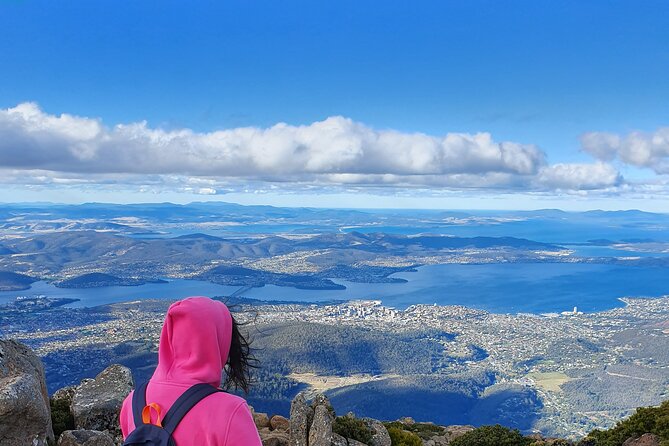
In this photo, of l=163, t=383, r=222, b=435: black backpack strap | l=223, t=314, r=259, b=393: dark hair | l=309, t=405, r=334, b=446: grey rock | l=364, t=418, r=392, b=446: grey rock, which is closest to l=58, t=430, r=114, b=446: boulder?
l=309, t=405, r=334, b=446: grey rock

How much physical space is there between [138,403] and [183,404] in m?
0.39

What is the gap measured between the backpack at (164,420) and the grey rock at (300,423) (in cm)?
1018

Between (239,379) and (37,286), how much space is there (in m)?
201

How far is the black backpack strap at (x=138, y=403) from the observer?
3.09 m

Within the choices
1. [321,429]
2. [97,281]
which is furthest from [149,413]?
[97,281]

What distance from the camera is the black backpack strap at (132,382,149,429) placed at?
3092 millimetres

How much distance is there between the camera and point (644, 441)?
13.1 metres

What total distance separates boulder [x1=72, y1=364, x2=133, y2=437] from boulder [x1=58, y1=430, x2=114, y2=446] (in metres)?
0.74

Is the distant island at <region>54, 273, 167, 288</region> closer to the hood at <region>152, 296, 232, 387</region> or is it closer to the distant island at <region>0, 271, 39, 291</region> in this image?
the distant island at <region>0, 271, 39, 291</region>

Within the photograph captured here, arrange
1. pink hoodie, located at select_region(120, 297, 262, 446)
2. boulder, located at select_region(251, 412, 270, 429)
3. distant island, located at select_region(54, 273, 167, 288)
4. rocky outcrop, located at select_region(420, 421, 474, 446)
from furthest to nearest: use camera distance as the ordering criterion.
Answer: distant island, located at select_region(54, 273, 167, 288)
rocky outcrop, located at select_region(420, 421, 474, 446)
boulder, located at select_region(251, 412, 270, 429)
pink hoodie, located at select_region(120, 297, 262, 446)

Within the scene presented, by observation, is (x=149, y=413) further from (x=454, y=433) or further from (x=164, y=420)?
(x=454, y=433)

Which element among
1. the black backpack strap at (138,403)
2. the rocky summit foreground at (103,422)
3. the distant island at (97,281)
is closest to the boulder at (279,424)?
the rocky summit foreground at (103,422)

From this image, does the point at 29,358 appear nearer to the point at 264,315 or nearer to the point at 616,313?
the point at 264,315

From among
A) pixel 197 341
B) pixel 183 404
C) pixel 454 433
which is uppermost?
pixel 197 341
